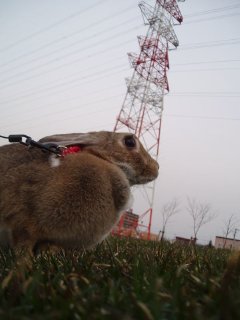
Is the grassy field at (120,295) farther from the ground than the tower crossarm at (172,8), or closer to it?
closer to it

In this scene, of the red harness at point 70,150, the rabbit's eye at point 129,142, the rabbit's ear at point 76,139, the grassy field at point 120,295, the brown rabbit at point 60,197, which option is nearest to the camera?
the grassy field at point 120,295

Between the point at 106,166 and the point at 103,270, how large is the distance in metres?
1.22

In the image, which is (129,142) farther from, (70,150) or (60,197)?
(60,197)

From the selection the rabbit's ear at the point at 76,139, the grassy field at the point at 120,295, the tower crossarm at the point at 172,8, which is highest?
the tower crossarm at the point at 172,8

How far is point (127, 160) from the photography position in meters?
3.47

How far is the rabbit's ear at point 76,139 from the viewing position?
133 inches

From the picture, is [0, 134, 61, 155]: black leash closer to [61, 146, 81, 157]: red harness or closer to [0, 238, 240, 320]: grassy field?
[61, 146, 81, 157]: red harness

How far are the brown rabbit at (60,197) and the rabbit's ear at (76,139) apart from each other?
0.03 meters

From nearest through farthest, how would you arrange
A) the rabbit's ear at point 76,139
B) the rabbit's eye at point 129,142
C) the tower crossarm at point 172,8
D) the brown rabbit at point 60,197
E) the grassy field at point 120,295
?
the grassy field at point 120,295, the brown rabbit at point 60,197, the rabbit's ear at point 76,139, the rabbit's eye at point 129,142, the tower crossarm at point 172,8

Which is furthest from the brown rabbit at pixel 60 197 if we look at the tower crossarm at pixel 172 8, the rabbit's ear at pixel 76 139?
the tower crossarm at pixel 172 8

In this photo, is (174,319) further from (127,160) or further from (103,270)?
(127,160)

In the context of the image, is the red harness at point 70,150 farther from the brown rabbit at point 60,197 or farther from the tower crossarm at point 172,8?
the tower crossarm at point 172,8

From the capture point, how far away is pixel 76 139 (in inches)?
135

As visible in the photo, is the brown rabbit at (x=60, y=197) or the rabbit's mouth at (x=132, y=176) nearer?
the brown rabbit at (x=60, y=197)
